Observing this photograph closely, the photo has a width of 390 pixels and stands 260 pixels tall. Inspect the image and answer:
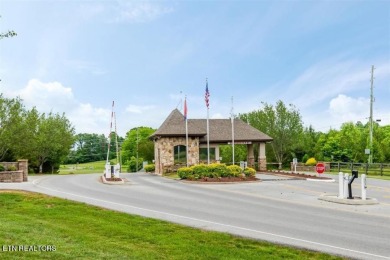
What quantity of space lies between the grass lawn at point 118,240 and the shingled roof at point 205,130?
26.3 m

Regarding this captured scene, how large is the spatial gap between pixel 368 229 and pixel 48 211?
33.1 feet

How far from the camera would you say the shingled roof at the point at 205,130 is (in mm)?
38906

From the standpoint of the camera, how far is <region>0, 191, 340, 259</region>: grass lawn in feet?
25.4

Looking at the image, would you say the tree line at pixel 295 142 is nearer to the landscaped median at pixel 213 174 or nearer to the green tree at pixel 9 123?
the landscaped median at pixel 213 174

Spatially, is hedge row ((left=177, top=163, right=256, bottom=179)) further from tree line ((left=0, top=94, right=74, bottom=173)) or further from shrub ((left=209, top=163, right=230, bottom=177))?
tree line ((left=0, top=94, right=74, bottom=173))

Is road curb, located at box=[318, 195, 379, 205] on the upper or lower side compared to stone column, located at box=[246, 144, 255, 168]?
lower

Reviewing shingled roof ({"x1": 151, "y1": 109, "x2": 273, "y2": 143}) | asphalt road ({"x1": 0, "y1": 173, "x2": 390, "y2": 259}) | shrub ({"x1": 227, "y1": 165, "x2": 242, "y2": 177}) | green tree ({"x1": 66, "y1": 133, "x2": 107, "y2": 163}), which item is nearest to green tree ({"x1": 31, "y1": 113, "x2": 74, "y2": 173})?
shingled roof ({"x1": 151, "y1": 109, "x2": 273, "y2": 143})

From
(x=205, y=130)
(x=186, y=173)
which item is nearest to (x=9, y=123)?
(x=205, y=130)

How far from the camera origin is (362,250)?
8961 mm

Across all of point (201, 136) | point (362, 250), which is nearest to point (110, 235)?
point (362, 250)

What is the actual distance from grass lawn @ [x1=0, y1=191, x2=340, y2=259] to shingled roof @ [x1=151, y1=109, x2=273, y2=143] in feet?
86.2

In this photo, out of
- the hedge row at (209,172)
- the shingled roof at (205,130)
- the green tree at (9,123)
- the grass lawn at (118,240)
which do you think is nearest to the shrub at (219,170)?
the hedge row at (209,172)

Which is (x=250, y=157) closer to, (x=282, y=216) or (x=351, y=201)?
(x=351, y=201)

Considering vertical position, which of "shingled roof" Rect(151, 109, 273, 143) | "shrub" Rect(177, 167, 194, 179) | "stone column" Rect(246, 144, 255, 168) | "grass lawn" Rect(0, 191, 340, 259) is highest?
"shingled roof" Rect(151, 109, 273, 143)
